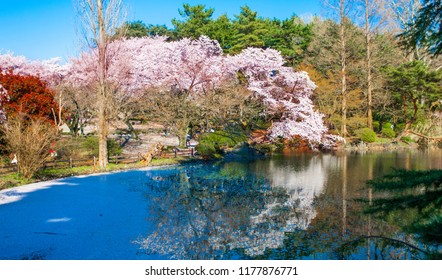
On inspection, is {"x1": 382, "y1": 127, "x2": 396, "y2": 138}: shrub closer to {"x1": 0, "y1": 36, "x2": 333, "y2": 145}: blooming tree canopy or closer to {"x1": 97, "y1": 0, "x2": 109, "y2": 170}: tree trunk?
{"x1": 0, "y1": 36, "x2": 333, "y2": 145}: blooming tree canopy

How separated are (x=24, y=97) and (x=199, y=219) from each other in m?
8.34

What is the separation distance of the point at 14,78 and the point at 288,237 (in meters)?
10.6

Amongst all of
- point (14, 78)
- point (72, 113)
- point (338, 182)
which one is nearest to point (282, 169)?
point (338, 182)

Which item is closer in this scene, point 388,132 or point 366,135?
point 366,135

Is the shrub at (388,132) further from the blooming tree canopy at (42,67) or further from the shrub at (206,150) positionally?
the blooming tree canopy at (42,67)

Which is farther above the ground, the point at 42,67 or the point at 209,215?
the point at 42,67

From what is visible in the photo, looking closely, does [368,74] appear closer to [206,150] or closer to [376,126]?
[376,126]

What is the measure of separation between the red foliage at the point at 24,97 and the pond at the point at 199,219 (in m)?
3.36

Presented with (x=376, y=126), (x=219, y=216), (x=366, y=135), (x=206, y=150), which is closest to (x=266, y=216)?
(x=219, y=216)

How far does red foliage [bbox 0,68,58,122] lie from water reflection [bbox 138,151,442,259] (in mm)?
4304

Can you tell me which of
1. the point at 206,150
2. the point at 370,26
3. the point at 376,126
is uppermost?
the point at 370,26

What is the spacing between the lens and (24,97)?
39.3 feet

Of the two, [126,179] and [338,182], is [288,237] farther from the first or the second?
[126,179]

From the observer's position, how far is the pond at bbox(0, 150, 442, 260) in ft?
16.9
